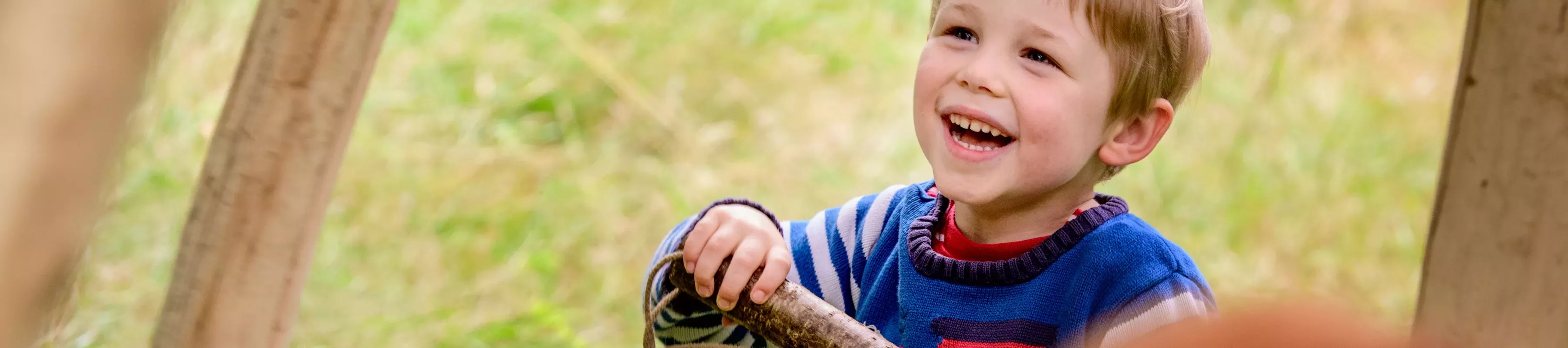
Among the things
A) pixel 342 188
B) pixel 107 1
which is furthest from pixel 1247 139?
pixel 107 1

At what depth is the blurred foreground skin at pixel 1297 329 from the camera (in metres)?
0.35

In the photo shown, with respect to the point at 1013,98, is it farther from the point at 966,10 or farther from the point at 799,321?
the point at 799,321

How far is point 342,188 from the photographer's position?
2.38 m

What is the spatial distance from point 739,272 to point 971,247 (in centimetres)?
22

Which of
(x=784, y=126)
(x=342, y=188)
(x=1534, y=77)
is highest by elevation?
(x=784, y=126)

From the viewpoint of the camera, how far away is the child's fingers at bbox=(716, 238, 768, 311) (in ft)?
3.21

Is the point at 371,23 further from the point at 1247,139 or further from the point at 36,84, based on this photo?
the point at 1247,139

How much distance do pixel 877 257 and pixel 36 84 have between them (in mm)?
712

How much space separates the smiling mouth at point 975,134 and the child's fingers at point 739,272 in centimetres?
18

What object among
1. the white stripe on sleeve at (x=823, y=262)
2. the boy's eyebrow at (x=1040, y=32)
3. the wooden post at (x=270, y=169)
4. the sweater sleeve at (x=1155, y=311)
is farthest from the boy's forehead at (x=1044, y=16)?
the wooden post at (x=270, y=169)

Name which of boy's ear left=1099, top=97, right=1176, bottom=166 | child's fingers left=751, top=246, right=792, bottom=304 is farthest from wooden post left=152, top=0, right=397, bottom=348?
boy's ear left=1099, top=97, right=1176, bottom=166

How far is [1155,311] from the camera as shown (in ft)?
3.10

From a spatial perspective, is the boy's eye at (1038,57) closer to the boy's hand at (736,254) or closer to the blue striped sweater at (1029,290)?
the blue striped sweater at (1029,290)

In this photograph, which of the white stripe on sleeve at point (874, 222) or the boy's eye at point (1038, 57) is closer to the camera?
the boy's eye at point (1038, 57)
